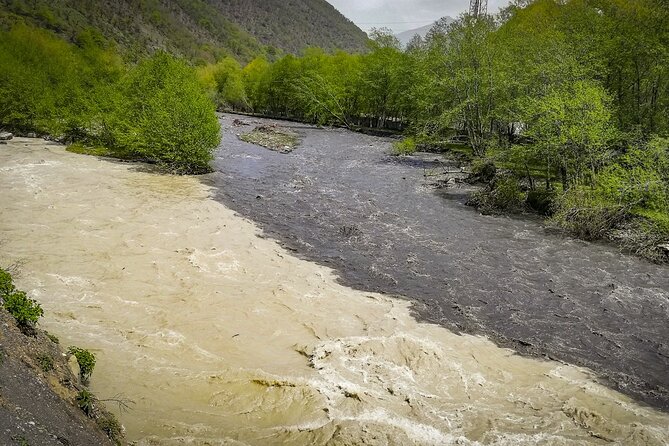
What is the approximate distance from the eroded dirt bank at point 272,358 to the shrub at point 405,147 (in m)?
27.6

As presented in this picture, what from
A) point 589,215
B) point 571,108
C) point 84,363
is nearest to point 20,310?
point 84,363

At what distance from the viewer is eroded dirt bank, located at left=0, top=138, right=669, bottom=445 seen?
890cm

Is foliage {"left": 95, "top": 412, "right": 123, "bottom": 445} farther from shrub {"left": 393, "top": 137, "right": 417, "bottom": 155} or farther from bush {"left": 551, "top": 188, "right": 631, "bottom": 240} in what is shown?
shrub {"left": 393, "top": 137, "right": 417, "bottom": 155}

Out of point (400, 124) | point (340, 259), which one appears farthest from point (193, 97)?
point (400, 124)

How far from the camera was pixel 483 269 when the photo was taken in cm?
1861

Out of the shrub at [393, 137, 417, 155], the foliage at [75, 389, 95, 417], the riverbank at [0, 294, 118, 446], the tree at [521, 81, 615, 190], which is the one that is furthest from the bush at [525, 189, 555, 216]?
the riverbank at [0, 294, 118, 446]

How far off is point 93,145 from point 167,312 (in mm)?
34848

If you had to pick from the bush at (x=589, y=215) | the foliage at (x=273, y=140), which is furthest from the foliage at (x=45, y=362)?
the foliage at (x=273, y=140)

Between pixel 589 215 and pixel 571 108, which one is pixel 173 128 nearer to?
pixel 571 108

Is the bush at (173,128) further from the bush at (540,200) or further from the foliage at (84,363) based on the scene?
the foliage at (84,363)

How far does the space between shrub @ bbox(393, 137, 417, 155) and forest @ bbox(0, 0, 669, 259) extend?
217mm

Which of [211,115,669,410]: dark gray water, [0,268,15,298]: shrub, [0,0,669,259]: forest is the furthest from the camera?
[0,0,669,259]: forest

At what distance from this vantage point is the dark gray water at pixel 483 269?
43.5 ft

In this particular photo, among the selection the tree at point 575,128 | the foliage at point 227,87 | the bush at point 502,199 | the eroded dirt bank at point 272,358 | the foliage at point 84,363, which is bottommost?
the eroded dirt bank at point 272,358
